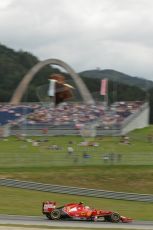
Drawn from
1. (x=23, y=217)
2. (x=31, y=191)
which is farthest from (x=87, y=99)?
(x=23, y=217)

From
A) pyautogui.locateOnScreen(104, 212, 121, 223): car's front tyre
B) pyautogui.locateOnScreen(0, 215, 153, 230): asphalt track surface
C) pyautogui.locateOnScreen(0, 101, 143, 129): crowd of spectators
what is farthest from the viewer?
pyautogui.locateOnScreen(0, 101, 143, 129): crowd of spectators

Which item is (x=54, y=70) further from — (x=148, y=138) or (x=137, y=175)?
(x=137, y=175)

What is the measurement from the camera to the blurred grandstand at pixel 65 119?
56.6 m

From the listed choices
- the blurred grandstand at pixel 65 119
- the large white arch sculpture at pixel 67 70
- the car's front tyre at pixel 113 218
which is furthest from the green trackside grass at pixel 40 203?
the large white arch sculpture at pixel 67 70

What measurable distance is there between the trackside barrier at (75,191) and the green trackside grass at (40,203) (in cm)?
57

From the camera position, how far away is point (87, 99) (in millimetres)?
70625

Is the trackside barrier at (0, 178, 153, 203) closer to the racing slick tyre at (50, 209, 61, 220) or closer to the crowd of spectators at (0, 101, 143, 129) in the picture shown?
the racing slick tyre at (50, 209, 61, 220)

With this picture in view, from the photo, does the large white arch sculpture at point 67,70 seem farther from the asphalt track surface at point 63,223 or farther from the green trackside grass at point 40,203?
the asphalt track surface at point 63,223

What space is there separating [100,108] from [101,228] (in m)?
41.6

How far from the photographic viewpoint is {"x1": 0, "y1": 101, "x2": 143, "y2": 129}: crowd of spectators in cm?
5734

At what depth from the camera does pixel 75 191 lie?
1179 inches

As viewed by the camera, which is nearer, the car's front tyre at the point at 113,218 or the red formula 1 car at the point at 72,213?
the red formula 1 car at the point at 72,213

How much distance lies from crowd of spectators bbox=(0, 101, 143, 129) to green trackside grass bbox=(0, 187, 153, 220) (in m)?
26.2

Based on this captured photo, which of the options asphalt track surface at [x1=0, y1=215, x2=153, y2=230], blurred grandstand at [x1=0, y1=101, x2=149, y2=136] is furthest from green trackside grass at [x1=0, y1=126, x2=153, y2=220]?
blurred grandstand at [x1=0, y1=101, x2=149, y2=136]
